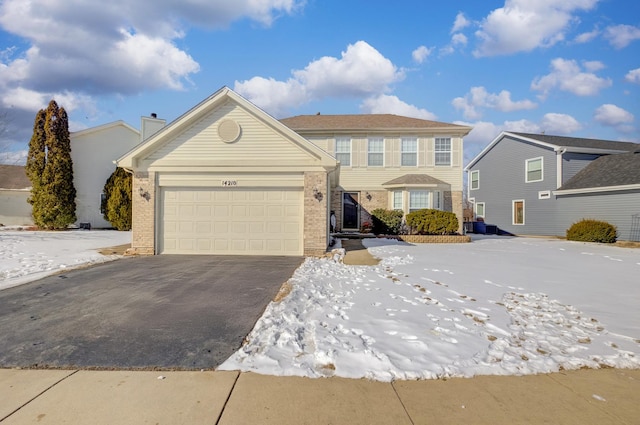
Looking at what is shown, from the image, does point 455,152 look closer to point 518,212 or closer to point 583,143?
point 518,212

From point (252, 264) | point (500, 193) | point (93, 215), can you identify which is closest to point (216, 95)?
point (252, 264)

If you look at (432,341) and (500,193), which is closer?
(432,341)

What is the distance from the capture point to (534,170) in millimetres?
22344

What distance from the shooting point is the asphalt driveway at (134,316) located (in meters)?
3.73

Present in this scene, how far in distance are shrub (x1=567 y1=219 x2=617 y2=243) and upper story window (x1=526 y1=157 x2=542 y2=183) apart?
552 centimetres

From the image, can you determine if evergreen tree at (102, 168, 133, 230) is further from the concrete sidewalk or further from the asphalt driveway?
the concrete sidewalk

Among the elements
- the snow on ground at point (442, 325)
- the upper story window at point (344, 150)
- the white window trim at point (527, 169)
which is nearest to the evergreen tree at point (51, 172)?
the upper story window at point (344, 150)

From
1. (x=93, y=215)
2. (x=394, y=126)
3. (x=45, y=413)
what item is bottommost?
(x=45, y=413)

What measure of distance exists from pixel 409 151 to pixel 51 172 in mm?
21065

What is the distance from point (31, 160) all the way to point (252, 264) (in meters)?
19.4

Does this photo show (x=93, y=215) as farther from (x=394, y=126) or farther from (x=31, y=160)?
(x=394, y=126)

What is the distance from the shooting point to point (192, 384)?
3154 mm

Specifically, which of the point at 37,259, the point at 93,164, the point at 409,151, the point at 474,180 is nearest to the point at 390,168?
the point at 409,151

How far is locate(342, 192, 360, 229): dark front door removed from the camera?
64.6 ft
